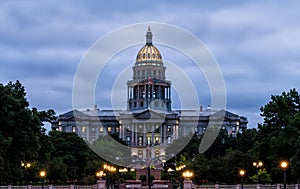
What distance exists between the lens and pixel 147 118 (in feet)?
550

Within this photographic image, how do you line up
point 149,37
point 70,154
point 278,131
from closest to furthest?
point 278,131
point 70,154
point 149,37

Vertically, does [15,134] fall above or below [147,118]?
below

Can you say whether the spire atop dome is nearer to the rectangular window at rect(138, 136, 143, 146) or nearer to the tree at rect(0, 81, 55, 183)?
the rectangular window at rect(138, 136, 143, 146)

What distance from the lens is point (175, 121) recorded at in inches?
6752

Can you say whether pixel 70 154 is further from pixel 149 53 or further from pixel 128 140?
pixel 149 53

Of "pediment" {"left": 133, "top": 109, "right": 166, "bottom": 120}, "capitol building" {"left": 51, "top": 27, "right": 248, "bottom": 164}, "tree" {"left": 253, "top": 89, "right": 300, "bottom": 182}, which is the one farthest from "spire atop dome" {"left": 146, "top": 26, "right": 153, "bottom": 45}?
"tree" {"left": 253, "top": 89, "right": 300, "bottom": 182}

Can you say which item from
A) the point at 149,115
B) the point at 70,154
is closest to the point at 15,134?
the point at 70,154

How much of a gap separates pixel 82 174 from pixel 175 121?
3751 inches

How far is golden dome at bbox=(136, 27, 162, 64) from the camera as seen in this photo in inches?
7500

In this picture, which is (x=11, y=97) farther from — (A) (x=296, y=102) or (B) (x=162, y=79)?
(B) (x=162, y=79)

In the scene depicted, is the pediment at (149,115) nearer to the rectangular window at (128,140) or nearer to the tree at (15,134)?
the rectangular window at (128,140)

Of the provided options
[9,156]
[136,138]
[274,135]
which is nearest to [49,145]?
[9,156]

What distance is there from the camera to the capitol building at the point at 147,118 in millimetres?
167500

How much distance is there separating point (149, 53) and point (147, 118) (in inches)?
1172
